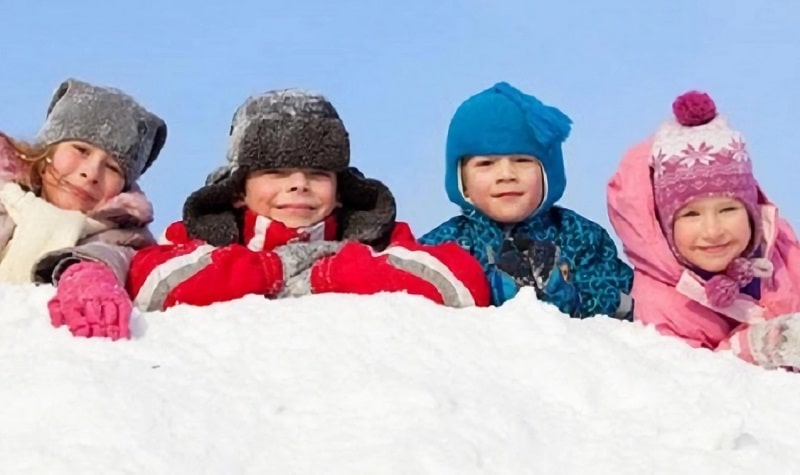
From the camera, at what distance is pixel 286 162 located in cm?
434

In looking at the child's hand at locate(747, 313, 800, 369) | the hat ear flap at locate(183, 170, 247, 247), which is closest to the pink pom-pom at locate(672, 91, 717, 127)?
the child's hand at locate(747, 313, 800, 369)

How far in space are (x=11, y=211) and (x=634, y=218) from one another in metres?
2.52

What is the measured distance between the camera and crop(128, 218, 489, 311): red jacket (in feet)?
12.4

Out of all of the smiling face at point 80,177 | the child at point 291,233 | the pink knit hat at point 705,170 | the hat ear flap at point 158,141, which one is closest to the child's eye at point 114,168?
the smiling face at point 80,177

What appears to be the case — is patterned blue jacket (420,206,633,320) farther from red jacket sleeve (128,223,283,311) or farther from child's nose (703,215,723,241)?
red jacket sleeve (128,223,283,311)

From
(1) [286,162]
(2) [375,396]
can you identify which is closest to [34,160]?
(1) [286,162]

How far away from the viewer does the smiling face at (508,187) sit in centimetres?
464

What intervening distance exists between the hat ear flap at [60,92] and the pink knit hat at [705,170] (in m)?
2.61

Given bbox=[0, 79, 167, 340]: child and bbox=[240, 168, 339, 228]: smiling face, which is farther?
bbox=[0, 79, 167, 340]: child

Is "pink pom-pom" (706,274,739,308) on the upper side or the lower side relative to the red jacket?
lower

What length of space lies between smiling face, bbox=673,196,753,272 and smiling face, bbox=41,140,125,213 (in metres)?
2.34

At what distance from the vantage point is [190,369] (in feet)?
9.69

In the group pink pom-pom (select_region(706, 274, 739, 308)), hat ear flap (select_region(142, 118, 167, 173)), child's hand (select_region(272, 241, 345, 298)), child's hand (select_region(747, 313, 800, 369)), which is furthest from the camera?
hat ear flap (select_region(142, 118, 167, 173))

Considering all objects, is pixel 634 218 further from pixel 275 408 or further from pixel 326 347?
pixel 275 408
